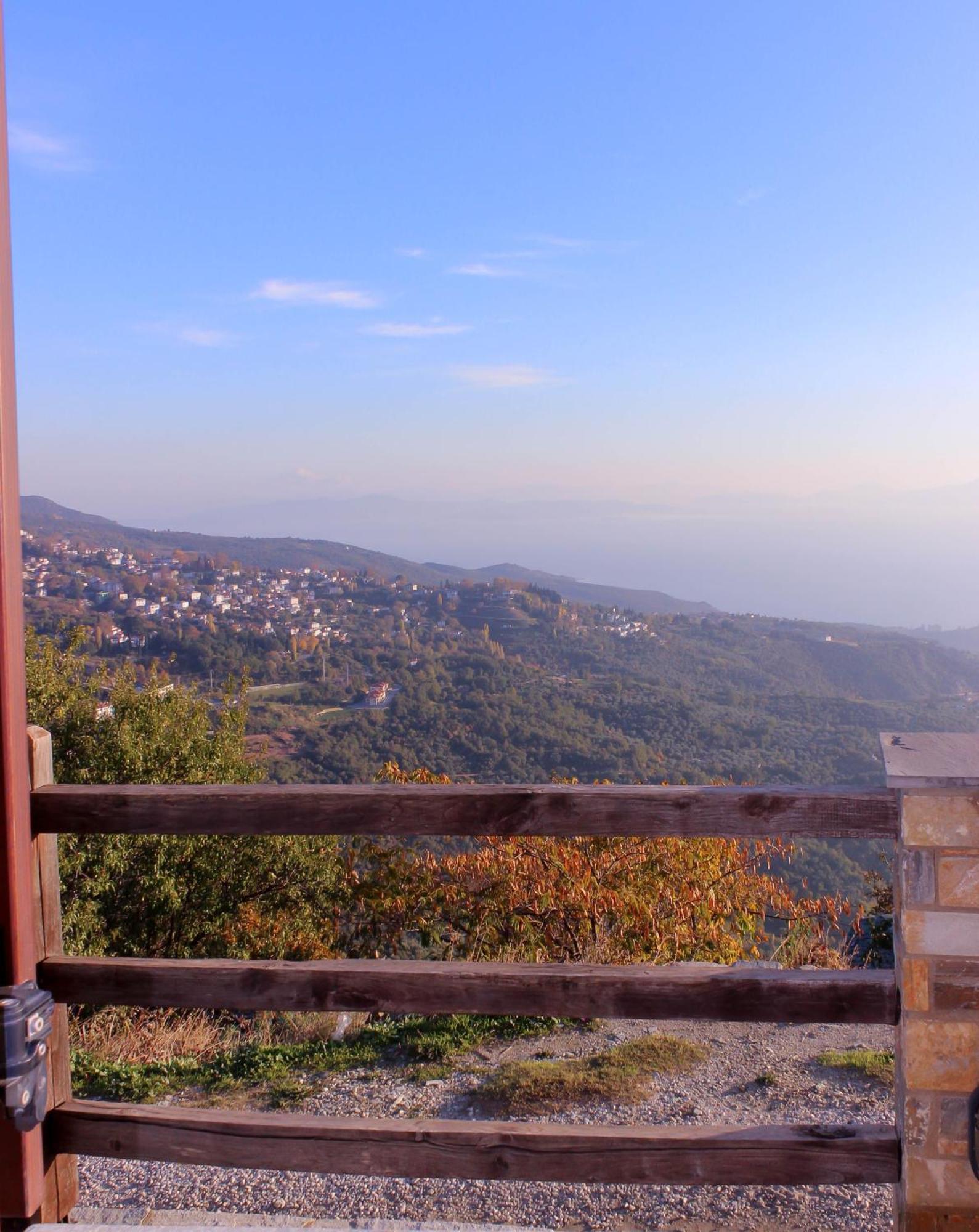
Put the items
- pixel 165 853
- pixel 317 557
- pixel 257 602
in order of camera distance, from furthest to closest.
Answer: pixel 317 557 < pixel 257 602 < pixel 165 853

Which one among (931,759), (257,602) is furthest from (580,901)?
(257,602)

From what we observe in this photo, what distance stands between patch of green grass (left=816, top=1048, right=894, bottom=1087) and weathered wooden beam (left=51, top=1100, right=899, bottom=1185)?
6.80ft

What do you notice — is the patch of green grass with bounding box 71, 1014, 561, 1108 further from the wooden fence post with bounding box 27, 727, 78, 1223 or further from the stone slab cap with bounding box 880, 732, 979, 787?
the stone slab cap with bounding box 880, 732, 979, 787

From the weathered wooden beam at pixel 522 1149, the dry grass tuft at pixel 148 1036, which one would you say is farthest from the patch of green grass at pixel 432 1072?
the weathered wooden beam at pixel 522 1149

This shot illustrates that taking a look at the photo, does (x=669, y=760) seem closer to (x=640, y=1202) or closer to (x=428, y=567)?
(x=640, y=1202)

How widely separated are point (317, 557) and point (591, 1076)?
29.7 meters

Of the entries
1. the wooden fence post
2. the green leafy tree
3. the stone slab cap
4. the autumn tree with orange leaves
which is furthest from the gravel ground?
the green leafy tree

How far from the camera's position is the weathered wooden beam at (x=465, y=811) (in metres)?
2.30

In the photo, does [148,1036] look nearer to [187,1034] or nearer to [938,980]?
[187,1034]

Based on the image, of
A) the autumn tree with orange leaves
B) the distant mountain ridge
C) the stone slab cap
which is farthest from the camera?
the distant mountain ridge

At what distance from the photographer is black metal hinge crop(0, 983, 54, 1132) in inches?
86.6

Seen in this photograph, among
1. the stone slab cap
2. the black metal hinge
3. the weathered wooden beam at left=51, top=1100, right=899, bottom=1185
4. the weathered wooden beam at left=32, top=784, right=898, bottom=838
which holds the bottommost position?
the weathered wooden beam at left=51, top=1100, right=899, bottom=1185

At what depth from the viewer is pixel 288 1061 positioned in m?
4.38

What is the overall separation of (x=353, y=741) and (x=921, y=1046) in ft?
56.8
